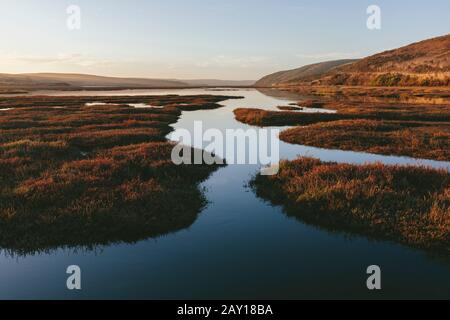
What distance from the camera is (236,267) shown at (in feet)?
31.1

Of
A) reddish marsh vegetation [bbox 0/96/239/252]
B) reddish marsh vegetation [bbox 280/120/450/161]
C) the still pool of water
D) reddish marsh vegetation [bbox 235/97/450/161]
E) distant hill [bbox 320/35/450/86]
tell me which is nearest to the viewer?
the still pool of water

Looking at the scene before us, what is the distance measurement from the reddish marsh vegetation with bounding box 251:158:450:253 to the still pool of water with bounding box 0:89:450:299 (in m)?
0.72

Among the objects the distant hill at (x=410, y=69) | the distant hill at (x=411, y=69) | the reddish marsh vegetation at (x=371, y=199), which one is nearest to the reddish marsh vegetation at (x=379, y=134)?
the reddish marsh vegetation at (x=371, y=199)

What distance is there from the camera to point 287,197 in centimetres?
1462

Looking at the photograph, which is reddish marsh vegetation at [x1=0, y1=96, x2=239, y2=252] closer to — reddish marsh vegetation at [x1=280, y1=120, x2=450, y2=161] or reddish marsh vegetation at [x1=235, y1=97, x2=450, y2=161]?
reddish marsh vegetation at [x1=280, y1=120, x2=450, y2=161]

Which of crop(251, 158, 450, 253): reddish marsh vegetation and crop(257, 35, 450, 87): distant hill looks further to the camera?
crop(257, 35, 450, 87): distant hill

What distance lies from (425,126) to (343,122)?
804 cm

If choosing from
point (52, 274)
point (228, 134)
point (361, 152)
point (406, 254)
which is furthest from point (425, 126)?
point (52, 274)

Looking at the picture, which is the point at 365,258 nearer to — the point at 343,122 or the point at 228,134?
the point at 228,134

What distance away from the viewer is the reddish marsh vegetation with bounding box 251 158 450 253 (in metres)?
11.3

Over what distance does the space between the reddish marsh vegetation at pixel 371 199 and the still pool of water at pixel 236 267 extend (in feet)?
2.35

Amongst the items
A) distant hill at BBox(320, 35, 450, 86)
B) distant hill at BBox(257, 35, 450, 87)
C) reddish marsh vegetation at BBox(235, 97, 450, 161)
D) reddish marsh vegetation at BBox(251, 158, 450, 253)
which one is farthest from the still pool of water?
distant hill at BBox(320, 35, 450, 86)

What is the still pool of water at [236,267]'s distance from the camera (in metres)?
8.41
